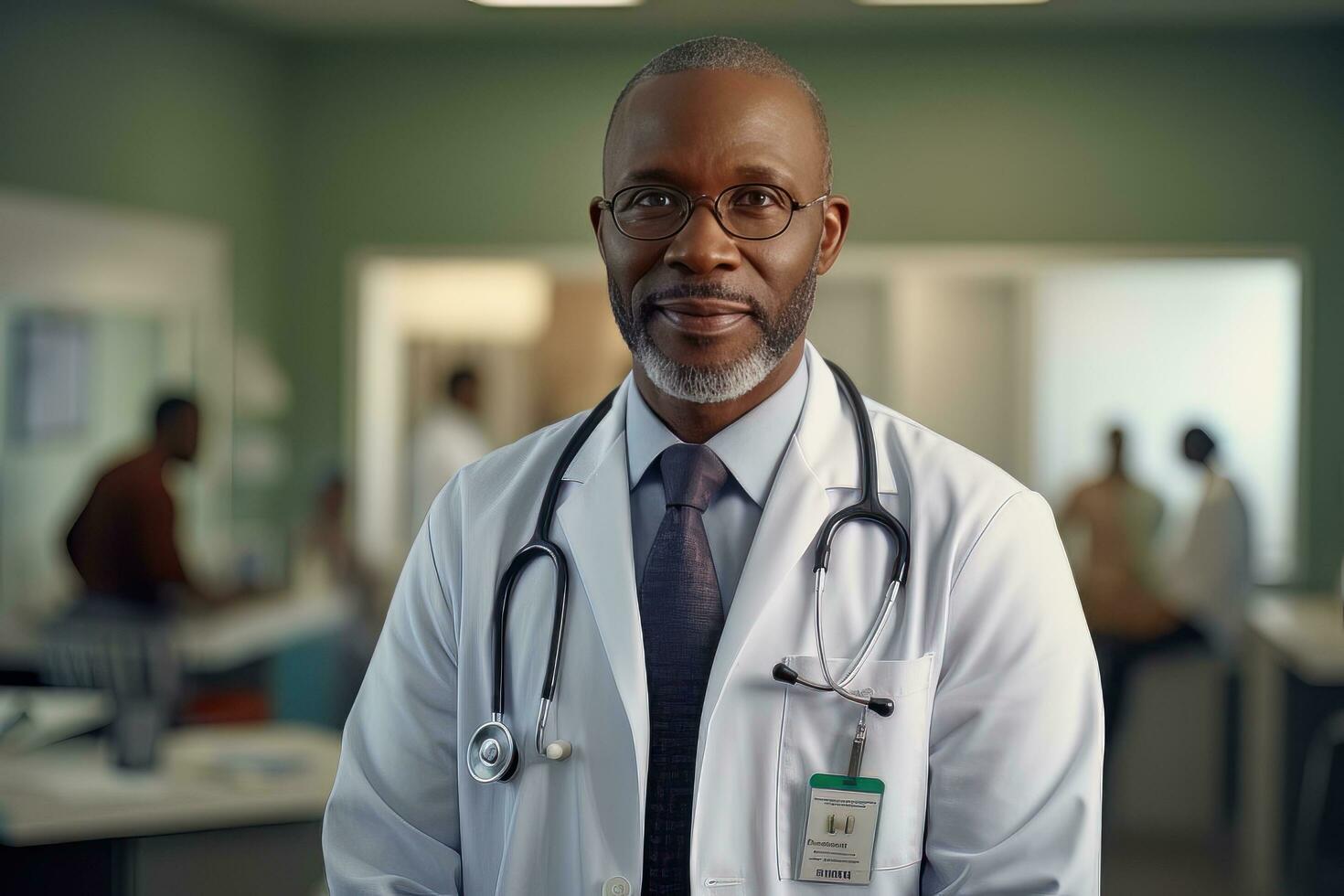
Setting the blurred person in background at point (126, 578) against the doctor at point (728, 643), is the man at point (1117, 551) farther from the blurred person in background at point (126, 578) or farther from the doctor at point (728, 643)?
the doctor at point (728, 643)

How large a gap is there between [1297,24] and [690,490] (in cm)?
303

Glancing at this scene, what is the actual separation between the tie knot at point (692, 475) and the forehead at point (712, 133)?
21 centimetres

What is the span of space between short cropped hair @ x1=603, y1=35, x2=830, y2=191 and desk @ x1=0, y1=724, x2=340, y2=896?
143 centimetres

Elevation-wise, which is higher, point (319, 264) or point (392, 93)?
point (392, 93)

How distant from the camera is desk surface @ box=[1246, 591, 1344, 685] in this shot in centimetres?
297

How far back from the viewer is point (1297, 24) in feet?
10.7

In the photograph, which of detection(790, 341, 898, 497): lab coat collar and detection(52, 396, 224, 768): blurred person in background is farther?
detection(52, 396, 224, 768): blurred person in background

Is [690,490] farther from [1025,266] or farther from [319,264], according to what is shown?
[319,264]

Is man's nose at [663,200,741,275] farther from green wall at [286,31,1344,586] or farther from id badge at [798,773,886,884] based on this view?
green wall at [286,31,1344,586]

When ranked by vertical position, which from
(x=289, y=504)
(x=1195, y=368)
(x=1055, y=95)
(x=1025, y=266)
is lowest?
(x=289, y=504)

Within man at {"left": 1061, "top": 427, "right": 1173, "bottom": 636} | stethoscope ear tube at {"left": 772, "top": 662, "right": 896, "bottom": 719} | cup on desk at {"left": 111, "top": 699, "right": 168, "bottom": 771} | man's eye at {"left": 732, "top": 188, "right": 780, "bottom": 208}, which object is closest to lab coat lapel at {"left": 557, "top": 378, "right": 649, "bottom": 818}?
stethoscope ear tube at {"left": 772, "top": 662, "right": 896, "bottom": 719}

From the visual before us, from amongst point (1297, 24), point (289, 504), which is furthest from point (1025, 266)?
point (289, 504)

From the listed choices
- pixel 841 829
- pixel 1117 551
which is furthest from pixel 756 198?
pixel 1117 551

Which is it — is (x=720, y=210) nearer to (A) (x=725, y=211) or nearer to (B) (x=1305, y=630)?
(A) (x=725, y=211)
